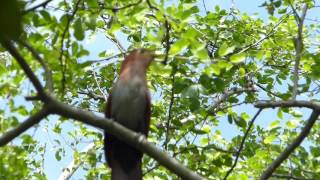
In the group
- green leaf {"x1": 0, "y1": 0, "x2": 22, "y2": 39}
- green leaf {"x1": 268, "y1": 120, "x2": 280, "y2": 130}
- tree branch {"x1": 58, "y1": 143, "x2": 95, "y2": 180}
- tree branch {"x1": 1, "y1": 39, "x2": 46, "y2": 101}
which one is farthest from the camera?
tree branch {"x1": 58, "y1": 143, "x2": 95, "y2": 180}

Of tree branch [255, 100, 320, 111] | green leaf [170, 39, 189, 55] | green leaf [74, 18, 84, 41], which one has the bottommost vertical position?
tree branch [255, 100, 320, 111]

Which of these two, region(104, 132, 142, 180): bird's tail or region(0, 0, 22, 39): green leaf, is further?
region(104, 132, 142, 180): bird's tail

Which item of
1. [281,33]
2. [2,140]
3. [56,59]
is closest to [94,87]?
[281,33]

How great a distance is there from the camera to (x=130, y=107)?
4.42 meters

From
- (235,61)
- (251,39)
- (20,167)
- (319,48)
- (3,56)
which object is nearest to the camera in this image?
(235,61)

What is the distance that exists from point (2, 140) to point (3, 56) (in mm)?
3788

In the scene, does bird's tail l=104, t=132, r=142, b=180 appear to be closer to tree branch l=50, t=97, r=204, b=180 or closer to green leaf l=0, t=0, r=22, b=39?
tree branch l=50, t=97, r=204, b=180

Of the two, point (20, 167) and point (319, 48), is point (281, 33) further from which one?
point (20, 167)

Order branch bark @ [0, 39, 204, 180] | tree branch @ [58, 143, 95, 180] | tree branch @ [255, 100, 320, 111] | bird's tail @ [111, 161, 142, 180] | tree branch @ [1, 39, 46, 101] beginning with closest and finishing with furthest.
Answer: tree branch @ [1, 39, 46, 101], branch bark @ [0, 39, 204, 180], tree branch @ [255, 100, 320, 111], bird's tail @ [111, 161, 142, 180], tree branch @ [58, 143, 95, 180]

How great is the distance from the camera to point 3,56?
244 inches

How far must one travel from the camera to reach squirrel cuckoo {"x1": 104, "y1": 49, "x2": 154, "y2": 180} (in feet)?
14.3

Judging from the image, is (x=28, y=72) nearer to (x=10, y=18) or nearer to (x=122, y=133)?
(x=122, y=133)

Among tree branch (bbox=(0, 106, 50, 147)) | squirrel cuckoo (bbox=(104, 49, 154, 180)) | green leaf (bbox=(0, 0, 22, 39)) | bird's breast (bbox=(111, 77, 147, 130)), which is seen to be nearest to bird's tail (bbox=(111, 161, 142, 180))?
squirrel cuckoo (bbox=(104, 49, 154, 180))

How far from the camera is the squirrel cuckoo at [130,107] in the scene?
4.36 m
